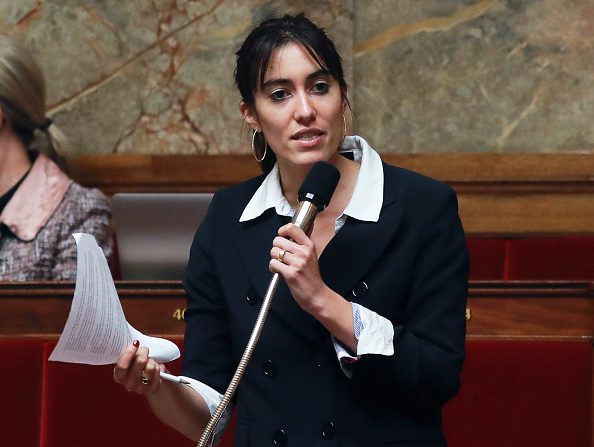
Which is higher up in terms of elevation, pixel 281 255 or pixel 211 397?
pixel 281 255

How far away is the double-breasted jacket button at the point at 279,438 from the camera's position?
4.40 feet

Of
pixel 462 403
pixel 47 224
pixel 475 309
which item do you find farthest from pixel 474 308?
pixel 47 224

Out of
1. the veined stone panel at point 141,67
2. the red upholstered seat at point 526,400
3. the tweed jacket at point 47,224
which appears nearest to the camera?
the red upholstered seat at point 526,400

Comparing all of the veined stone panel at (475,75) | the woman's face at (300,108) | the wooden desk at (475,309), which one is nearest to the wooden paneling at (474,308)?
the wooden desk at (475,309)

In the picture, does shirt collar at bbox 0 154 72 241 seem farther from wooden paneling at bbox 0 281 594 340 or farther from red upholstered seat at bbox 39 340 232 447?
red upholstered seat at bbox 39 340 232 447

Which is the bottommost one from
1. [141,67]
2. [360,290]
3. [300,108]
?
[360,290]

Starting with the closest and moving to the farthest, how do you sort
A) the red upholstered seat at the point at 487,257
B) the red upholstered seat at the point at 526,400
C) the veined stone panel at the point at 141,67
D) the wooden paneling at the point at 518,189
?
the red upholstered seat at the point at 526,400, the red upholstered seat at the point at 487,257, the wooden paneling at the point at 518,189, the veined stone panel at the point at 141,67

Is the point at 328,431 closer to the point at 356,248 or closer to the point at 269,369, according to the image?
the point at 269,369

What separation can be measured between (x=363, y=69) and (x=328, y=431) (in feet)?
7.25

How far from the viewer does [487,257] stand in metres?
2.99

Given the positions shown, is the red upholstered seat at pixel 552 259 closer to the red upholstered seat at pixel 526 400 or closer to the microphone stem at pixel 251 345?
the red upholstered seat at pixel 526 400

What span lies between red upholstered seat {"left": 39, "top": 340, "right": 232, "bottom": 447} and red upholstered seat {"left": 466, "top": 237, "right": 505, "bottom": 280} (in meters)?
1.13

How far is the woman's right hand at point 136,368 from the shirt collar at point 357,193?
254 mm

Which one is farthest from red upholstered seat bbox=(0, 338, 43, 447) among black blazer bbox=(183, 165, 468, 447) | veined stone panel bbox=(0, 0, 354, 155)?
veined stone panel bbox=(0, 0, 354, 155)
